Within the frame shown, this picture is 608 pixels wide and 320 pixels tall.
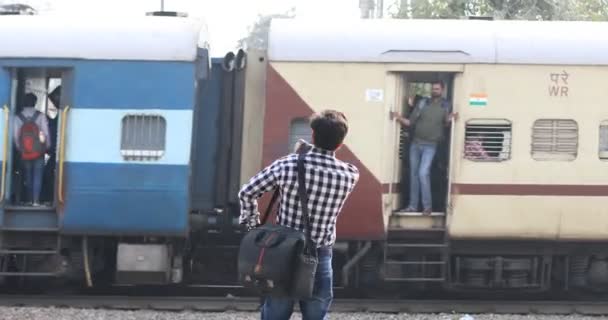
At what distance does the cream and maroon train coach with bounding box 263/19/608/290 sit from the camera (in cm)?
1028

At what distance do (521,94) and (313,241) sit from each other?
5134 millimetres

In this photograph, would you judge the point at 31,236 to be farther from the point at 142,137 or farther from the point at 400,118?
the point at 400,118

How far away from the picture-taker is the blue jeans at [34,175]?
10.4m

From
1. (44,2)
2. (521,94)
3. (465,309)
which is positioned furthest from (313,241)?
(44,2)

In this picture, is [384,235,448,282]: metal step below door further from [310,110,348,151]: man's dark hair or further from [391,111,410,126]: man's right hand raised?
[310,110,348,151]: man's dark hair

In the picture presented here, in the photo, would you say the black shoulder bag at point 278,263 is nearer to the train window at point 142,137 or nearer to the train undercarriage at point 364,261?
the train window at point 142,137

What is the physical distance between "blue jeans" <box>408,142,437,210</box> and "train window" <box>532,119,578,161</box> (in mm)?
1092

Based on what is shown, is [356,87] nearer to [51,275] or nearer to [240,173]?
[240,173]

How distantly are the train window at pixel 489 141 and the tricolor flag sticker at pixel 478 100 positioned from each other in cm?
17

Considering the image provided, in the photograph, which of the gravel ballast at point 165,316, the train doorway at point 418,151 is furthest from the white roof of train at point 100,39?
the gravel ballast at point 165,316

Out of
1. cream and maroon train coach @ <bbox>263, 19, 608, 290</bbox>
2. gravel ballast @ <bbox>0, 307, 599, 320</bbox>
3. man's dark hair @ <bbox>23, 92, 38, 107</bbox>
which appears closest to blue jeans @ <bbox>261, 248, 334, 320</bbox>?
gravel ballast @ <bbox>0, 307, 599, 320</bbox>

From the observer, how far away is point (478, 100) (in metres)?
10.4

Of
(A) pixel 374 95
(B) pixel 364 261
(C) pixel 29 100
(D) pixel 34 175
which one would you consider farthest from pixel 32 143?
(B) pixel 364 261

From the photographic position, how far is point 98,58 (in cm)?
1027
